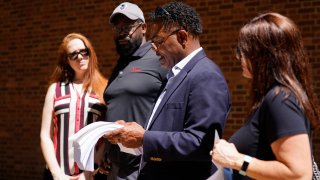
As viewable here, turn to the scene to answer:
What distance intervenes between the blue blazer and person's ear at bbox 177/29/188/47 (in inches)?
4.4

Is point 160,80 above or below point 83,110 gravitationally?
above

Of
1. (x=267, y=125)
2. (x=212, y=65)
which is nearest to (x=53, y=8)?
(x=212, y=65)

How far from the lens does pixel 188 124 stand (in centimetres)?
253

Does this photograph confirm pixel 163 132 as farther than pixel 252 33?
Yes

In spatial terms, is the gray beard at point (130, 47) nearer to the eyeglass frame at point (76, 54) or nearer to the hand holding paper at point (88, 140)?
the eyeglass frame at point (76, 54)

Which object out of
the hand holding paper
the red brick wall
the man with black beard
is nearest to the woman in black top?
the hand holding paper

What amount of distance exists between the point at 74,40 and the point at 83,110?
67cm

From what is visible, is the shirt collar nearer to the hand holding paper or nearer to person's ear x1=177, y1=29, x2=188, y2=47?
person's ear x1=177, y1=29, x2=188, y2=47

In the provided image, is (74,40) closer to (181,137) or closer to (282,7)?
(181,137)

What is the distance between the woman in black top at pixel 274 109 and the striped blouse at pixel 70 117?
1.95 meters

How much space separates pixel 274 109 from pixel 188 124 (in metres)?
0.57

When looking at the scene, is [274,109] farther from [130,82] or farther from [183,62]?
[130,82]

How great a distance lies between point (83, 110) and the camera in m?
4.02

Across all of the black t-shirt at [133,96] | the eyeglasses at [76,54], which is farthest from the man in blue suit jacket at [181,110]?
the eyeglasses at [76,54]
